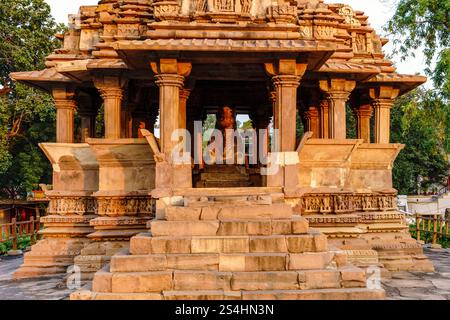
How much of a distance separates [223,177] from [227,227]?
17.0 feet

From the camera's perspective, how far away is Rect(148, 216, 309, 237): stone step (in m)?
6.23

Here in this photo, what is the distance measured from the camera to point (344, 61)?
9.25 m

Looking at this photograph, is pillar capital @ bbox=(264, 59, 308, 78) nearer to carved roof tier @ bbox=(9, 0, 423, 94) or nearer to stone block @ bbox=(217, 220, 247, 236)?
carved roof tier @ bbox=(9, 0, 423, 94)

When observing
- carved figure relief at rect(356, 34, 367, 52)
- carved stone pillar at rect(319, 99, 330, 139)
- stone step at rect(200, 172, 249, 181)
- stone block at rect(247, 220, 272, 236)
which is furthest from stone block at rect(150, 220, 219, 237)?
carved figure relief at rect(356, 34, 367, 52)

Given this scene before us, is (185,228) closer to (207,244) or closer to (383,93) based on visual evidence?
(207,244)

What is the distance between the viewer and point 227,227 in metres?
6.23

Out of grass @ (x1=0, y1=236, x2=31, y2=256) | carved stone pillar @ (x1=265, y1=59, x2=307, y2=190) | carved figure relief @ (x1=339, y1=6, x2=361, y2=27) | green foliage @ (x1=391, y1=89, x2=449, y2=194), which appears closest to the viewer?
carved stone pillar @ (x1=265, y1=59, x2=307, y2=190)

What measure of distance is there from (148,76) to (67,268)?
4026mm

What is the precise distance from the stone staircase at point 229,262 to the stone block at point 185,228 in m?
0.01

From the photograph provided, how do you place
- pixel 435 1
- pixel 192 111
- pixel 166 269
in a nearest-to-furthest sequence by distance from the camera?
1. pixel 166 269
2. pixel 192 111
3. pixel 435 1

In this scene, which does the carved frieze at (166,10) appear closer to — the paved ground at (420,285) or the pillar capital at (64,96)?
the pillar capital at (64,96)

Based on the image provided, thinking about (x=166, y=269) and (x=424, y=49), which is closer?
(x=166, y=269)
